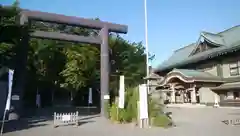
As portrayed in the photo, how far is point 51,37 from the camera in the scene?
2014 centimetres

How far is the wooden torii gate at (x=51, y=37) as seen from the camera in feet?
60.1

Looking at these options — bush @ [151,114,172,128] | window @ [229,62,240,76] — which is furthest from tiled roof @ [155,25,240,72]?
bush @ [151,114,172,128]

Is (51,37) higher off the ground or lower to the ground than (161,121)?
higher

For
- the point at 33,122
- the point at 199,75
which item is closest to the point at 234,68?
the point at 199,75

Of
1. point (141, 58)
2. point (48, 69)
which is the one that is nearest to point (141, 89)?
point (141, 58)

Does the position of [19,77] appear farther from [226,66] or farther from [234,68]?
[234,68]

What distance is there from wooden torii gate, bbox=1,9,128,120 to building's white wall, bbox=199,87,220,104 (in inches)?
448

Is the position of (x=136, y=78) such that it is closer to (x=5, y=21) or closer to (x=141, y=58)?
(x=141, y=58)

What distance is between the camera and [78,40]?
68.2 ft

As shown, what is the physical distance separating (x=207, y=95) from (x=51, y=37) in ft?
56.5

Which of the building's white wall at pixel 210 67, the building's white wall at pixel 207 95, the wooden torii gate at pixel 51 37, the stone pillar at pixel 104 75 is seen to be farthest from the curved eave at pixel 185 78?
the stone pillar at pixel 104 75

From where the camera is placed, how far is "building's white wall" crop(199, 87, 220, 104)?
26.5 m

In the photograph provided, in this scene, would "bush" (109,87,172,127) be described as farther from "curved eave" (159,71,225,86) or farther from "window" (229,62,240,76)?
"window" (229,62,240,76)

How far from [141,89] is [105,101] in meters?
6.70
